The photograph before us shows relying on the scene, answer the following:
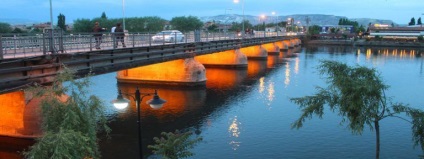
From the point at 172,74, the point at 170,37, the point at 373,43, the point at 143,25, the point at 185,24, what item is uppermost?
the point at 185,24

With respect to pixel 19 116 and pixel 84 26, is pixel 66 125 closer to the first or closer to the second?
pixel 19 116

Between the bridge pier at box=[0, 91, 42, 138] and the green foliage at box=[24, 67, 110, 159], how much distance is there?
9.20m

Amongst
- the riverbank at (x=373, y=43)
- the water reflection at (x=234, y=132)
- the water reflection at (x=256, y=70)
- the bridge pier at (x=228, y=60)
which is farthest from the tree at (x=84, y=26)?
the water reflection at (x=234, y=132)

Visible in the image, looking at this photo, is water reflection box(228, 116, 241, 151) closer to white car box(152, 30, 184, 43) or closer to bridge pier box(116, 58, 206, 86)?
bridge pier box(116, 58, 206, 86)

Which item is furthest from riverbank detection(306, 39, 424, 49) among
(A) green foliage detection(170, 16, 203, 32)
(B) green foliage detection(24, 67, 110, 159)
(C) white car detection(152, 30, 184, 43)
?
(B) green foliage detection(24, 67, 110, 159)

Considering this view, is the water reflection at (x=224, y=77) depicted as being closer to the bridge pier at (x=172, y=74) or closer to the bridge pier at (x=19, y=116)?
the bridge pier at (x=172, y=74)

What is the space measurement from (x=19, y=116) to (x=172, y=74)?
2112 centimetres

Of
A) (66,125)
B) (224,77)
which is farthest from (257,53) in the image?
(66,125)

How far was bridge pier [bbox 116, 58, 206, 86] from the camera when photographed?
131 ft

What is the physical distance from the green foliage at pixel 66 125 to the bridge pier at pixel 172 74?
2792cm

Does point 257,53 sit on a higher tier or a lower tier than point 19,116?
higher

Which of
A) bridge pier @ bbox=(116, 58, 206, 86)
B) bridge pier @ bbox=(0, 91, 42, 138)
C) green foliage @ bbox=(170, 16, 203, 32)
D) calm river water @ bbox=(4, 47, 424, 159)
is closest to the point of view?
bridge pier @ bbox=(0, 91, 42, 138)

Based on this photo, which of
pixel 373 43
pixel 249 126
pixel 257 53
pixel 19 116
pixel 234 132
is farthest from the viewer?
pixel 373 43

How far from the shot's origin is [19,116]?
2056 cm
